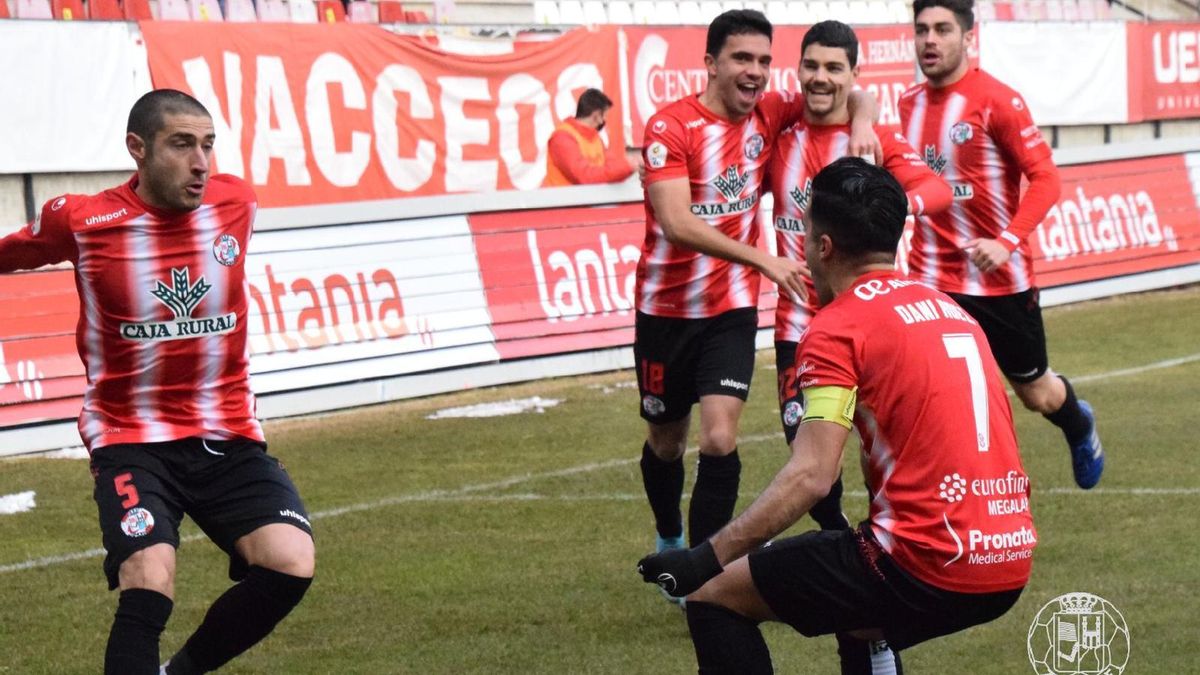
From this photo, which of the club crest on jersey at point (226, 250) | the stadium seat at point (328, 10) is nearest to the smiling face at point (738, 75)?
the club crest on jersey at point (226, 250)

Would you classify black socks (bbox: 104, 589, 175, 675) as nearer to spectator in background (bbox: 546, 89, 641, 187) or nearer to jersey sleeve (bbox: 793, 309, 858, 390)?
jersey sleeve (bbox: 793, 309, 858, 390)

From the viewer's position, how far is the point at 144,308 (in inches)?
238

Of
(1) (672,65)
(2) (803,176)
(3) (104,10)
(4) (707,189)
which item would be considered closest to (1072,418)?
(2) (803,176)

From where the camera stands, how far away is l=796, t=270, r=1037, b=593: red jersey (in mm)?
4609

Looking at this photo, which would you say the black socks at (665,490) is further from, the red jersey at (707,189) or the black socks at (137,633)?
the black socks at (137,633)

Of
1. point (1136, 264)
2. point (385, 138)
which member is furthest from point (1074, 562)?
point (385, 138)

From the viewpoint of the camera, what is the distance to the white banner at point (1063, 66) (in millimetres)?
27828

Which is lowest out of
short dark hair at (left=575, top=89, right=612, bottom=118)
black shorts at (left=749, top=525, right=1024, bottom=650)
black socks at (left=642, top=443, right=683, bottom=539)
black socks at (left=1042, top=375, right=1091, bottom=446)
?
black socks at (left=1042, top=375, right=1091, bottom=446)

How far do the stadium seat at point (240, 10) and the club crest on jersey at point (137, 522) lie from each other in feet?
46.7

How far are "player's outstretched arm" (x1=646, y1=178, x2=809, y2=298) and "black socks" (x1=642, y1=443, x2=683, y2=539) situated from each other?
1.08 meters

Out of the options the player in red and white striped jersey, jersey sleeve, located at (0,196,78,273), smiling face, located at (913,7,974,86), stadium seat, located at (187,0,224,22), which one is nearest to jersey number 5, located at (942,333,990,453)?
the player in red and white striped jersey

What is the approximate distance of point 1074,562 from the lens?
8.02 meters

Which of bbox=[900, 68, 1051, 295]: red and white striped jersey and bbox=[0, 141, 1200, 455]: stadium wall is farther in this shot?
bbox=[0, 141, 1200, 455]: stadium wall

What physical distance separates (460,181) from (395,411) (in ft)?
25.4
